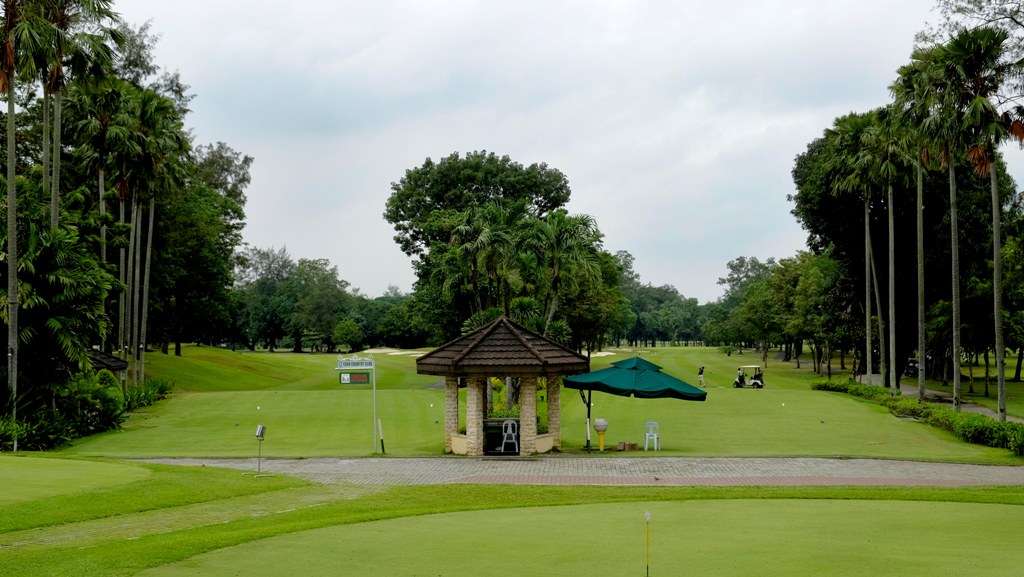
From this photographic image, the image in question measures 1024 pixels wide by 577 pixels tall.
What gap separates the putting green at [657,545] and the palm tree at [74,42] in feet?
77.0

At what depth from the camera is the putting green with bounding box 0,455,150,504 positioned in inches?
586

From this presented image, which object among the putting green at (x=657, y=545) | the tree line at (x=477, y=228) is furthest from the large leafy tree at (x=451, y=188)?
the putting green at (x=657, y=545)

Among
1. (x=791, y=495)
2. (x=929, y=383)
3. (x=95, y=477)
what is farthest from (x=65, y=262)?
(x=929, y=383)

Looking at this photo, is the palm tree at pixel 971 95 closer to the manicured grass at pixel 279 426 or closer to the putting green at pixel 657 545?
the putting green at pixel 657 545

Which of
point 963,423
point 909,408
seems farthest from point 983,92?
point 909,408

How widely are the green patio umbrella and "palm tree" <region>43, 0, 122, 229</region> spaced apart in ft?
63.1

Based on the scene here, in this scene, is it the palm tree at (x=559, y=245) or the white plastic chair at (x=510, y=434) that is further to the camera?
the palm tree at (x=559, y=245)

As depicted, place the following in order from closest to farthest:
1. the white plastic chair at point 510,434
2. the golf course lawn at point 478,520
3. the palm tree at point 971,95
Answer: the golf course lawn at point 478,520 → the white plastic chair at point 510,434 → the palm tree at point 971,95

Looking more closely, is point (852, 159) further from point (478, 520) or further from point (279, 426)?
point (478, 520)

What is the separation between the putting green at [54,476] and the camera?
14880 millimetres

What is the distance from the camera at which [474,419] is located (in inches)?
974

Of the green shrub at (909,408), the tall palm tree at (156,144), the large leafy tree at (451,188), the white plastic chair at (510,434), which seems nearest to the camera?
the white plastic chair at (510,434)

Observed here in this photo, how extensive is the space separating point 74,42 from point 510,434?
1989cm

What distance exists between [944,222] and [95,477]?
42922 millimetres
